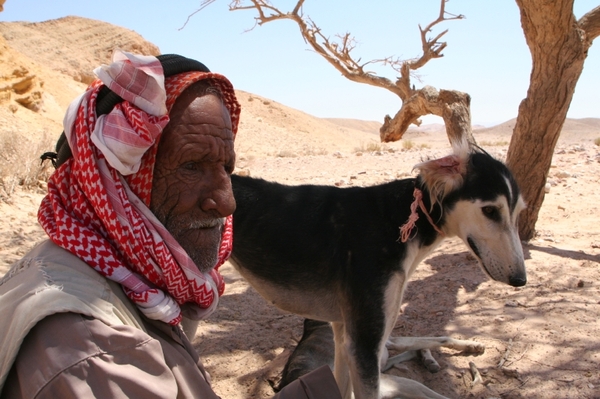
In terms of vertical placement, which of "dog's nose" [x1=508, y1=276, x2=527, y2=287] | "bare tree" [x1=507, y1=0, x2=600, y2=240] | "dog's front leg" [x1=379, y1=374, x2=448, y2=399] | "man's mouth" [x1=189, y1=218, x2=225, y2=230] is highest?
"bare tree" [x1=507, y1=0, x2=600, y2=240]

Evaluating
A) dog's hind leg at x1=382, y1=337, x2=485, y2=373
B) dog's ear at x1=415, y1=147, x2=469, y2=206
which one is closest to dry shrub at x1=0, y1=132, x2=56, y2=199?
dog's hind leg at x1=382, y1=337, x2=485, y2=373

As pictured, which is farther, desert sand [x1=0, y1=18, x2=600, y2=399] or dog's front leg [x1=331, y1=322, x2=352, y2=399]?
desert sand [x1=0, y1=18, x2=600, y2=399]

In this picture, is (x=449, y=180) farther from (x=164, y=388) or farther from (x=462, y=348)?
(x=164, y=388)

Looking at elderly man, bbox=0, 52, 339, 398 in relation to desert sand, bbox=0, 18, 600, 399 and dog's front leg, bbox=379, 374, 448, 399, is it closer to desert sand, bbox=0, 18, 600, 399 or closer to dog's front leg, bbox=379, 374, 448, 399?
dog's front leg, bbox=379, 374, 448, 399

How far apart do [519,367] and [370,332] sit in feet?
4.95

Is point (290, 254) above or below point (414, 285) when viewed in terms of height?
above

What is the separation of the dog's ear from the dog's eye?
25 cm

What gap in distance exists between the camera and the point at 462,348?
4.23 meters

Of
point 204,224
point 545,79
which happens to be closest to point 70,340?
point 204,224

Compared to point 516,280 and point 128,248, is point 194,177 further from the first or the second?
point 516,280

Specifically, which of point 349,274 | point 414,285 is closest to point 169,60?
point 349,274

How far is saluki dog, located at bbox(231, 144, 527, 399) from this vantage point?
3.31 meters

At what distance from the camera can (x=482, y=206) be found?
342 cm

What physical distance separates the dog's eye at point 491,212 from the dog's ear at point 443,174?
0.81ft
